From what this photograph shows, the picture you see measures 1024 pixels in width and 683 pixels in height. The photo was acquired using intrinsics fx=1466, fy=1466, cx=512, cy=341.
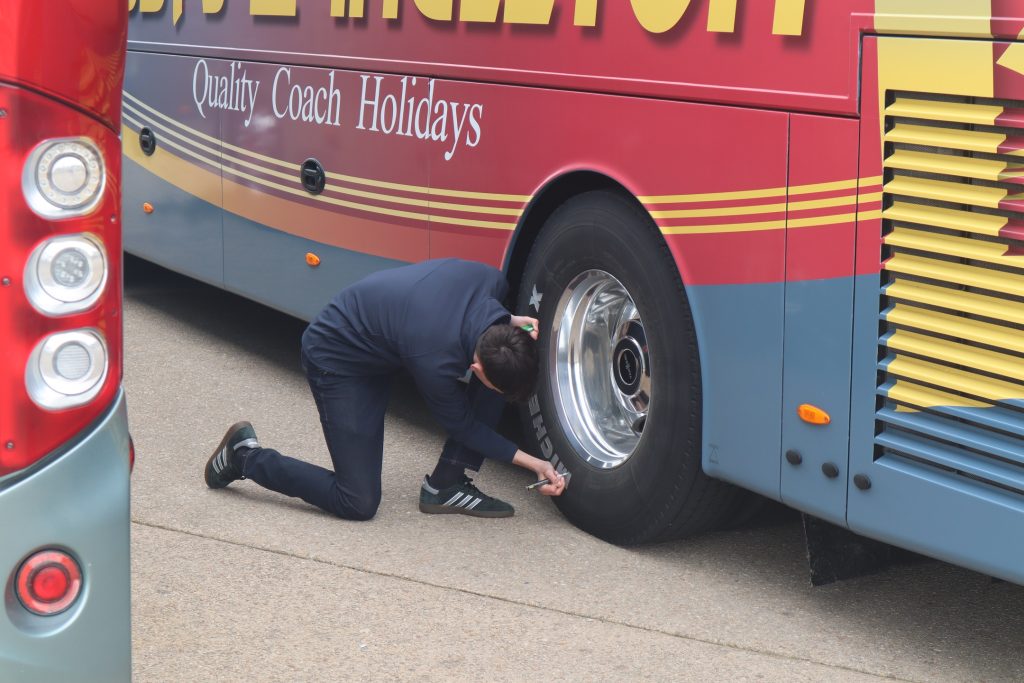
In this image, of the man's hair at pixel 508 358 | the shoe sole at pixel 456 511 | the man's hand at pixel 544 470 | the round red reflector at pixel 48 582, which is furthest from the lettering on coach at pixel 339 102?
the round red reflector at pixel 48 582

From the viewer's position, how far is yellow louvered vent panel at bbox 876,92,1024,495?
10.9 feet

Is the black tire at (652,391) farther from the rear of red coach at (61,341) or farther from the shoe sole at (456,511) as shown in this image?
the rear of red coach at (61,341)

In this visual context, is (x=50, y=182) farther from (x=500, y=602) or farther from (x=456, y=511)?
(x=456, y=511)

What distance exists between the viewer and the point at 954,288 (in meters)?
3.48

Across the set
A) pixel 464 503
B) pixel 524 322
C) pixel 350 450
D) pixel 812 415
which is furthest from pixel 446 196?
pixel 812 415

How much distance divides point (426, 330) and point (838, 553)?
1.40m

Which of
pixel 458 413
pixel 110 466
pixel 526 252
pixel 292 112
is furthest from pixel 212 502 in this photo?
pixel 110 466

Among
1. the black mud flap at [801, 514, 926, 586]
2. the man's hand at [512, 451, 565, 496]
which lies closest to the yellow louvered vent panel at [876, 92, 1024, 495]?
the black mud flap at [801, 514, 926, 586]

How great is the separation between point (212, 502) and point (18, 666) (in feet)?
8.83

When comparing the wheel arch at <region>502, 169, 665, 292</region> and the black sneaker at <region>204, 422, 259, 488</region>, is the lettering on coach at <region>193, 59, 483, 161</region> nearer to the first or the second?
the wheel arch at <region>502, 169, 665, 292</region>

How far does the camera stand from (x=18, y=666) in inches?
92.1

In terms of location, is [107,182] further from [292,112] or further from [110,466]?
[292,112]

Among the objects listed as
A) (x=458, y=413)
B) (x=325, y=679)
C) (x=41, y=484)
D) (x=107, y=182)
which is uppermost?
(x=107, y=182)

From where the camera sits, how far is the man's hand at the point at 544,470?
4.64 metres
